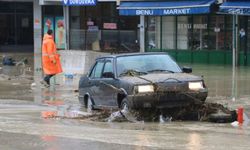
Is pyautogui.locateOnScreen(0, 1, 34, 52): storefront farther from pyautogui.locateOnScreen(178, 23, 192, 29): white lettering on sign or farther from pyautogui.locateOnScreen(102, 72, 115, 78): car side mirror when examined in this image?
pyautogui.locateOnScreen(102, 72, 115, 78): car side mirror

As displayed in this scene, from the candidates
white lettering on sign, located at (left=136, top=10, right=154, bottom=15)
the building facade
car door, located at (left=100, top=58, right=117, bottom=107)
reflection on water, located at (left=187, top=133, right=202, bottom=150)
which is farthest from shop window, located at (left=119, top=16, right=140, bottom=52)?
reflection on water, located at (left=187, top=133, right=202, bottom=150)

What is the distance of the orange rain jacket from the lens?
65.9ft

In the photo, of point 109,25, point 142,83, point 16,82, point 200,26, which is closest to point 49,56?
point 16,82

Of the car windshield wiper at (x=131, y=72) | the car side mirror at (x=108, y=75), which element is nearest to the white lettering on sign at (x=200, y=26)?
the car side mirror at (x=108, y=75)

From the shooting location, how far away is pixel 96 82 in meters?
14.0

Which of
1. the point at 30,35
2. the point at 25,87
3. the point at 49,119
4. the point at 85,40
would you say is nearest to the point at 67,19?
the point at 85,40

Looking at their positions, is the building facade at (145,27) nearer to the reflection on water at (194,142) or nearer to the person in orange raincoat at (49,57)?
the person in orange raincoat at (49,57)

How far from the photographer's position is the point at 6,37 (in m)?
46.8

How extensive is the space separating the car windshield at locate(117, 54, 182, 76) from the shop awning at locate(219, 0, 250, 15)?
1459cm

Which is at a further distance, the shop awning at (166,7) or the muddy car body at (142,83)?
the shop awning at (166,7)

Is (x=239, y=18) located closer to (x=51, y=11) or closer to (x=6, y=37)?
(x=51, y=11)

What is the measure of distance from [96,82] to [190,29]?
19.7 m

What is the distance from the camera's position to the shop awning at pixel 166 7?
30.6 m

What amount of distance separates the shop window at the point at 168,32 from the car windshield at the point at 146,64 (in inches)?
813
